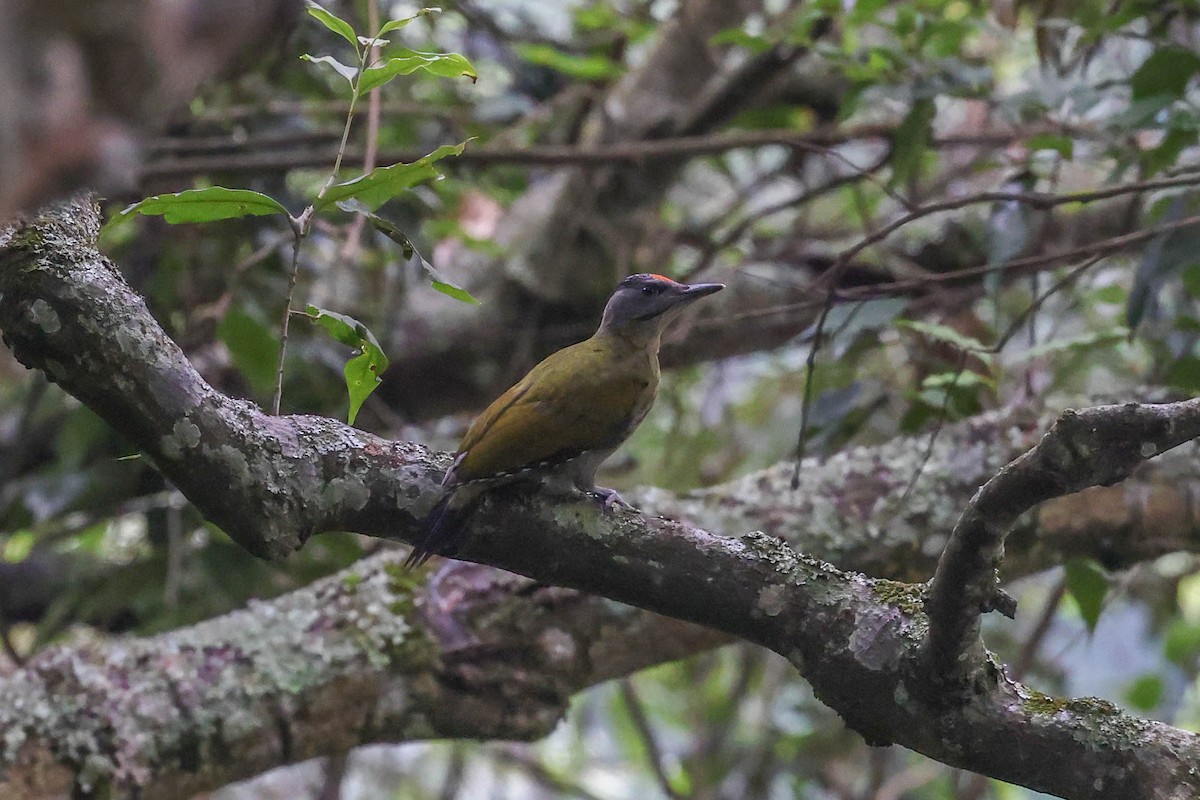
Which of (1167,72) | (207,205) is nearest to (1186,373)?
(1167,72)

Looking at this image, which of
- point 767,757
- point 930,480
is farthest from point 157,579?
point 767,757

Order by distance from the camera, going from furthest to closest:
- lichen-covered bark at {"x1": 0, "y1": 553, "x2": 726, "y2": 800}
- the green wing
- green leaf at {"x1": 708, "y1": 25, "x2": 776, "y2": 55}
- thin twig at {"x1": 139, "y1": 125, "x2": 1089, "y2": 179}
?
thin twig at {"x1": 139, "y1": 125, "x2": 1089, "y2": 179} → green leaf at {"x1": 708, "y1": 25, "x2": 776, "y2": 55} → lichen-covered bark at {"x1": 0, "y1": 553, "x2": 726, "y2": 800} → the green wing

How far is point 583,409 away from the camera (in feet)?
8.93

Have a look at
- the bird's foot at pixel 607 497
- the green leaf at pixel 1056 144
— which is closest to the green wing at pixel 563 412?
the bird's foot at pixel 607 497

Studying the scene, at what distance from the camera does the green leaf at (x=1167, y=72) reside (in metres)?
3.23

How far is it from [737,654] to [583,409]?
3.78 metres

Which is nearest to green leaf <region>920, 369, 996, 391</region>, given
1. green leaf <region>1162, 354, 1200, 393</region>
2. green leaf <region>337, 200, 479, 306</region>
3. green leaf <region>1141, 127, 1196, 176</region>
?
green leaf <region>1162, 354, 1200, 393</region>

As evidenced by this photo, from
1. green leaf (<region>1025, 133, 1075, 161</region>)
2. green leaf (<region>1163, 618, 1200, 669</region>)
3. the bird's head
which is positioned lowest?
the bird's head

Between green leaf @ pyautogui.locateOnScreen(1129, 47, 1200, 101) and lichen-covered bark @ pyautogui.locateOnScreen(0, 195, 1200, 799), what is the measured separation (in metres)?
1.92

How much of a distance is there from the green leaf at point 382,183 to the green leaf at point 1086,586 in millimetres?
2074

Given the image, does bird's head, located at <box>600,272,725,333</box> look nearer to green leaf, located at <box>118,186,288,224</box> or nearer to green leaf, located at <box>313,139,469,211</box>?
green leaf, located at <box>313,139,469,211</box>

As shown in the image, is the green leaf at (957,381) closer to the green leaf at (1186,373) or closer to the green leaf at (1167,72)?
the green leaf at (1186,373)

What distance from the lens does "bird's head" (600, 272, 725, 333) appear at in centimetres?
326

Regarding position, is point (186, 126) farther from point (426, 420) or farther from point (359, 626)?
point (359, 626)
